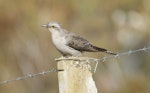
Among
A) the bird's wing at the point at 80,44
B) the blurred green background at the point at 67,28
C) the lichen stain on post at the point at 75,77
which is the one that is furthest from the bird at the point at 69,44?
the blurred green background at the point at 67,28

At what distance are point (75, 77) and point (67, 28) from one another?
18.3 m

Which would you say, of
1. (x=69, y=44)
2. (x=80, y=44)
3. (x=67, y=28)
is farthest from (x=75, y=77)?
(x=67, y=28)

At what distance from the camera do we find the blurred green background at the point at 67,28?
27531 millimetres

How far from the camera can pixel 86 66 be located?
9836 mm

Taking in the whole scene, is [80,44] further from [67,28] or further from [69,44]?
[67,28]

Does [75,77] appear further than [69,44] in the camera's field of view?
No

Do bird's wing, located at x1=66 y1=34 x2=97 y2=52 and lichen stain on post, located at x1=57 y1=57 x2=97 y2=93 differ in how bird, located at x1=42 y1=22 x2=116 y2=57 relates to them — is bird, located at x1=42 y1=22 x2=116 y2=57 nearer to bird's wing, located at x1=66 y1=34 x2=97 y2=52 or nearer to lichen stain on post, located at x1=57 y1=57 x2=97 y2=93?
bird's wing, located at x1=66 y1=34 x2=97 y2=52

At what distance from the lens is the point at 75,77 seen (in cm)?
965

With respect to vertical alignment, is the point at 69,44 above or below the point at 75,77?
above

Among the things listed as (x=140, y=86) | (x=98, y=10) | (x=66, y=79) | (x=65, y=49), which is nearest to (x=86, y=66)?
(x=66, y=79)

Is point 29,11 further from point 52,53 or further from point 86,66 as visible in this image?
point 86,66

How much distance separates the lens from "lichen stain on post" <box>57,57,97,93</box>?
960 centimetres

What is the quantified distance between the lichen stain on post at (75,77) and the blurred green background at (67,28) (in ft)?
55.3

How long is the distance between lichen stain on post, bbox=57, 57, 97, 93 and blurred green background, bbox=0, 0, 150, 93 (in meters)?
16.9
